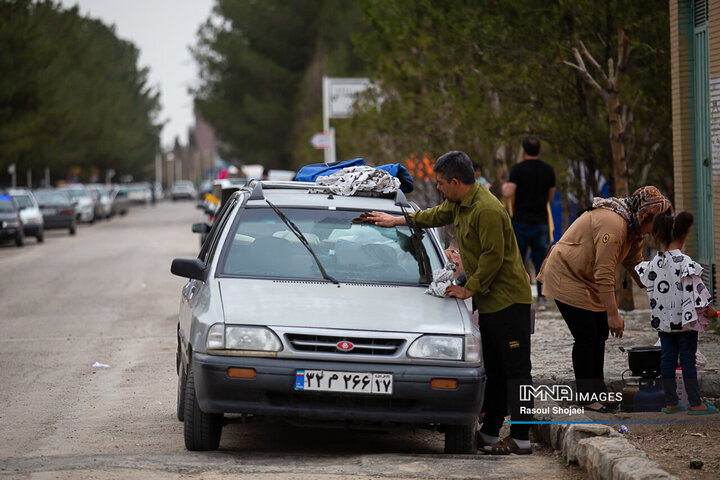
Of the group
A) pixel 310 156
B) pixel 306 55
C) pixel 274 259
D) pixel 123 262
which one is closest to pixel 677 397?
pixel 274 259

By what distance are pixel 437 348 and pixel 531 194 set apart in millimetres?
6181

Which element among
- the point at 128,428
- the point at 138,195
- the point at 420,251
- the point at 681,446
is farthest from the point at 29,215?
the point at 138,195

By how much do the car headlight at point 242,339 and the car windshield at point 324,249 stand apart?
2.64ft

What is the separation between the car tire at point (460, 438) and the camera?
6.50 meters

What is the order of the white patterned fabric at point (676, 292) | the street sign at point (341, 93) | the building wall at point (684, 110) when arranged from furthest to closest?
the street sign at point (341, 93) < the building wall at point (684, 110) < the white patterned fabric at point (676, 292)

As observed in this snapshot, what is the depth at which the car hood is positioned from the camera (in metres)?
6.09

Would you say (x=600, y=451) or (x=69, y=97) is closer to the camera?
(x=600, y=451)

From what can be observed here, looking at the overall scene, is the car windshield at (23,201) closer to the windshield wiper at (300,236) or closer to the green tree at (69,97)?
the green tree at (69,97)

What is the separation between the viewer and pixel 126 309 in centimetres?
1578

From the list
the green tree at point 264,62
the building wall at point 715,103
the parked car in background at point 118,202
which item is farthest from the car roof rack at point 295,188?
the green tree at point 264,62

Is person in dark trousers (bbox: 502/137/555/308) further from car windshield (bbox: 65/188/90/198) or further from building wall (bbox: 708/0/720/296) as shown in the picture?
car windshield (bbox: 65/188/90/198)

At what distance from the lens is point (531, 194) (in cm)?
1201

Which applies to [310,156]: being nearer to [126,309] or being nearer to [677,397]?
[126,309]

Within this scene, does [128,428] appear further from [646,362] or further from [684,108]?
[684,108]
